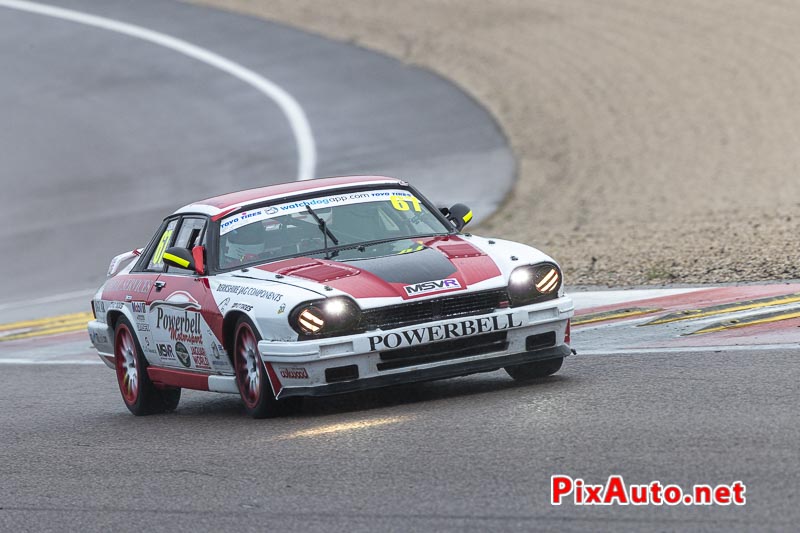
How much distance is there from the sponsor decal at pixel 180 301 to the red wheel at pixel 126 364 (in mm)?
642

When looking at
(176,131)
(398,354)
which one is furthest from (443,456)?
(176,131)

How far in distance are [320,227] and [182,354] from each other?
124cm

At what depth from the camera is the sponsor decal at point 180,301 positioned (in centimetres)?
984

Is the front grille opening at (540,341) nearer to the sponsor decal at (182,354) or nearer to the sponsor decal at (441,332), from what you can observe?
the sponsor decal at (441,332)

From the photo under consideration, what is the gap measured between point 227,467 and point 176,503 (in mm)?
737

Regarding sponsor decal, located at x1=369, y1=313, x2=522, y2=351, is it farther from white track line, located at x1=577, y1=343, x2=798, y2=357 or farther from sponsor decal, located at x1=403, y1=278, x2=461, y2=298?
white track line, located at x1=577, y1=343, x2=798, y2=357

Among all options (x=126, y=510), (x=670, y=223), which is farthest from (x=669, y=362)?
(x=670, y=223)

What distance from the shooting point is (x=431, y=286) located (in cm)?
888

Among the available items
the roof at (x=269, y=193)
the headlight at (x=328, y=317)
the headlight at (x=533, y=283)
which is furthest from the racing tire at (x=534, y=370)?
the roof at (x=269, y=193)

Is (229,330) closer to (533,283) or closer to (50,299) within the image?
(533,283)

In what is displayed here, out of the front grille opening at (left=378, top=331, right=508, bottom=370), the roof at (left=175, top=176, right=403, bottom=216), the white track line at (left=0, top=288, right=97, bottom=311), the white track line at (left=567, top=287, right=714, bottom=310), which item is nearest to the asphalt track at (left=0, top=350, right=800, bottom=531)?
the front grille opening at (left=378, top=331, right=508, bottom=370)

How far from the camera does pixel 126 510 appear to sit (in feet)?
23.6

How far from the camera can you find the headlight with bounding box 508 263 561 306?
9.12 meters

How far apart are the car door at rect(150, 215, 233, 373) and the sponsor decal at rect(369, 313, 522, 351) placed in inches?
49.5
